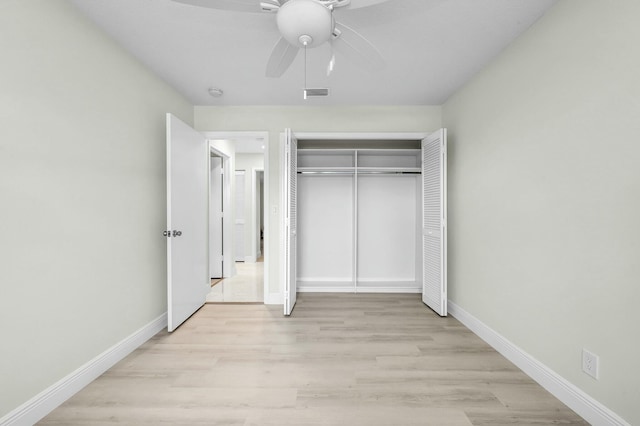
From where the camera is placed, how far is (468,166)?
3125 mm

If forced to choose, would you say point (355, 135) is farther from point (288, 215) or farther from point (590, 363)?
point (590, 363)

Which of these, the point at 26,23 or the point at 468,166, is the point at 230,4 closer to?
the point at 26,23

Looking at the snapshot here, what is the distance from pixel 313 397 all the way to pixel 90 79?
264 centimetres

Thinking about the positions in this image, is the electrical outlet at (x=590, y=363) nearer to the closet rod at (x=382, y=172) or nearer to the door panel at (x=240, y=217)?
the closet rod at (x=382, y=172)

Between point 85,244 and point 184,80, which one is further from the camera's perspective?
point 184,80

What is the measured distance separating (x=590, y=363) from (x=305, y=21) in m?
2.43

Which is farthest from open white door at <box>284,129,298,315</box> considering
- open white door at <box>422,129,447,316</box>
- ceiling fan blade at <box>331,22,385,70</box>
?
open white door at <box>422,129,447,316</box>

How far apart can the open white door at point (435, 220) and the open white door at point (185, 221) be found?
8.88ft

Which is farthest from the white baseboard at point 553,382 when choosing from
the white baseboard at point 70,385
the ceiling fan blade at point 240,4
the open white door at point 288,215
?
the white baseboard at point 70,385

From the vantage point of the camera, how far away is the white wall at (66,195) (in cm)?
162

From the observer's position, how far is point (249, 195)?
6906 mm

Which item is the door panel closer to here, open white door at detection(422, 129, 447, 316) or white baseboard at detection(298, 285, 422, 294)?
white baseboard at detection(298, 285, 422, 294)

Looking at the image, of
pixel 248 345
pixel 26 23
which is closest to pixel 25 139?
pixel 26 23

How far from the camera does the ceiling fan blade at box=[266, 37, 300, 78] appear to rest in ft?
6.08
